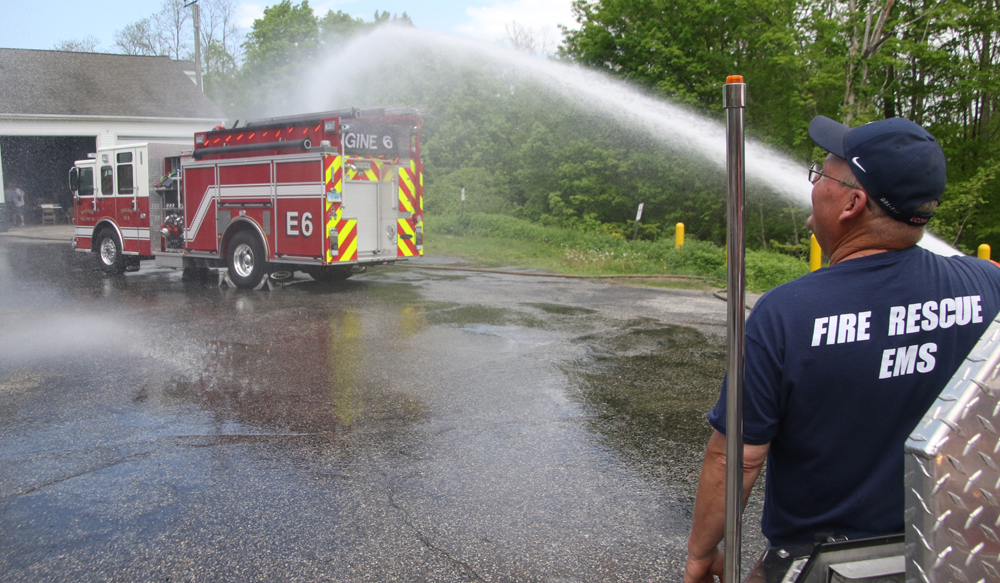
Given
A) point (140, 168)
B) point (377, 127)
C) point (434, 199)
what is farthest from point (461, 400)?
point (434, 199)

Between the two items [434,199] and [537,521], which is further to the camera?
[434,199]

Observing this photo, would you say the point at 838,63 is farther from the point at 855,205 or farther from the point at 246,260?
the point at 855,205

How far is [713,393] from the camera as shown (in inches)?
250

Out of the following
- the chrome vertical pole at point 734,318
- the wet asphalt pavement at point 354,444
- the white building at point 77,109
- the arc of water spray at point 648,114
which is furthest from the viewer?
the white building at point 77,109

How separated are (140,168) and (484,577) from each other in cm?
1379

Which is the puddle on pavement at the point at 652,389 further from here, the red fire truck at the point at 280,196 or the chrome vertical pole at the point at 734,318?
the red fire truck at the point at 280,196

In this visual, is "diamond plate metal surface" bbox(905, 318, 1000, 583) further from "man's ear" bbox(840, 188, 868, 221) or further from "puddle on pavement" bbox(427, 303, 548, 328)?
"puddle on pavement" bbox(427, 303, 548, 328)

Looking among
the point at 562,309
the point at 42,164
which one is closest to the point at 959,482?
the point at 562,309

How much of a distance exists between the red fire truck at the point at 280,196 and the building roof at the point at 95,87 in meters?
17.5

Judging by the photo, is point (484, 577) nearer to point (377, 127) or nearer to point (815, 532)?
point (815, 532)

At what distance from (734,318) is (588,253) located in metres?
15.6

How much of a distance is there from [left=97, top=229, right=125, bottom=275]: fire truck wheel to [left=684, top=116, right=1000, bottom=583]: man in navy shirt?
51.9 ft

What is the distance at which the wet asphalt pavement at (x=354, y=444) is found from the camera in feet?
11.8

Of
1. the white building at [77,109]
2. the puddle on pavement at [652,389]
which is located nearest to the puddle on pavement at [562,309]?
the puddle on pavement at [652,389]
